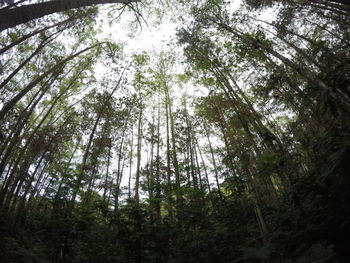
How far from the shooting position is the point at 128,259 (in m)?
3.04

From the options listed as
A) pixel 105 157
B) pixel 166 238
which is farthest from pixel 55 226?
pixel 105 157

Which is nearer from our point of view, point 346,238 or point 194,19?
point 346,238

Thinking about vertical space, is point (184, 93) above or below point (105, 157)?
above

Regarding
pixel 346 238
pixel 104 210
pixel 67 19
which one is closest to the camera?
pixel 346 238

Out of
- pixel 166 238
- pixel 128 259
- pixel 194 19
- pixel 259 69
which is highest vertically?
pixel 194 19

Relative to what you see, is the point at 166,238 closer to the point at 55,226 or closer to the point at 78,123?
the point at 55,226

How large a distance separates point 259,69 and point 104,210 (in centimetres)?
643

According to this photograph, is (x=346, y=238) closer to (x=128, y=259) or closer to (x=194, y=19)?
(x=128, y=259)

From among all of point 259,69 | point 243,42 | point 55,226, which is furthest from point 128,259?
point 259,69

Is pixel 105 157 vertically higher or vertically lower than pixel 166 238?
higher

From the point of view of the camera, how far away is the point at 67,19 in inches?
233

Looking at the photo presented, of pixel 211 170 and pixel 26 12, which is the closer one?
pixel 26 12

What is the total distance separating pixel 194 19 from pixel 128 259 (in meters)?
7.20

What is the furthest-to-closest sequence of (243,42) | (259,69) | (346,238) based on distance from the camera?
(259,69) → (243,42) → (346,238)
